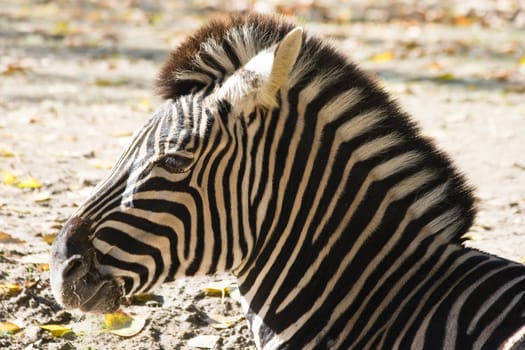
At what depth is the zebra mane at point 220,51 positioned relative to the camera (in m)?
3.45

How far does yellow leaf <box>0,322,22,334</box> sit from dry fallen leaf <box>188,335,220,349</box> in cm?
93

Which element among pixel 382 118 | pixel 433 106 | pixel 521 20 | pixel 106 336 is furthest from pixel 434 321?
pixel 521 20

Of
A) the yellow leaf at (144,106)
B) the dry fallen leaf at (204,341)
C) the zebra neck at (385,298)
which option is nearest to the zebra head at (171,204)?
the zebra neck at (385,298)

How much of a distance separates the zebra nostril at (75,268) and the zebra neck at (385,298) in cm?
69

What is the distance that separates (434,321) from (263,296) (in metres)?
0.71

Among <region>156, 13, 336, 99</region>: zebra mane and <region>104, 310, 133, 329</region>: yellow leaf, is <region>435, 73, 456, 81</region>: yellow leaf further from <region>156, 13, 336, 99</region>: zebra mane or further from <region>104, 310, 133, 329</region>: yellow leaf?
<region>156, 13, 336, 99</region>: zebra mane

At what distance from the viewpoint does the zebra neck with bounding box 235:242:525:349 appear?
3184 millimetres

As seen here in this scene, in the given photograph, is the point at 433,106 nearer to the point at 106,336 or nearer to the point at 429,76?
the point at 429,76

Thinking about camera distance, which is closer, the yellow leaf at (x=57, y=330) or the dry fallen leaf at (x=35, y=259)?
the yellow leaf at (x=57, y=330)

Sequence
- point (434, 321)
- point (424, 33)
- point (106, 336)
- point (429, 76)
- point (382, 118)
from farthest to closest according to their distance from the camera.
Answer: point (424, 33), point (429, 76), point (106, 336), point (382, 118), point (434, 321)

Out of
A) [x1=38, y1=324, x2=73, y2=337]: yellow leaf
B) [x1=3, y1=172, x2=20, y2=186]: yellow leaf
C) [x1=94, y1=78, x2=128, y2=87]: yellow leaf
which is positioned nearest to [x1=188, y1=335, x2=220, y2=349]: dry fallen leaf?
[x1=38, y1=324, x2=73, y2=337]: yellow leaf

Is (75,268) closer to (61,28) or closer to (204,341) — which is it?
(204,341)

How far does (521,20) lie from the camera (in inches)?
547

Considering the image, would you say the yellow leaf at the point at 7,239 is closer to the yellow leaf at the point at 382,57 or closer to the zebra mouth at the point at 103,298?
the zebra mouth at the point at 103,298
